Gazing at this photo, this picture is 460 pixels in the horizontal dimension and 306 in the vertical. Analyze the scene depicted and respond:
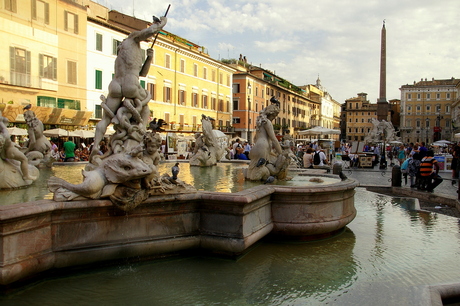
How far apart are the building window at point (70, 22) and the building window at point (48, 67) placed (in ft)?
8.52

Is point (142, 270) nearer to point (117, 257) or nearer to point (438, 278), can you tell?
point (117, 257)

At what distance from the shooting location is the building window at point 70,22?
1060 inches

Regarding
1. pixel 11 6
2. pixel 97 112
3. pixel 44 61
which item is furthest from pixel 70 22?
pixel 97 112

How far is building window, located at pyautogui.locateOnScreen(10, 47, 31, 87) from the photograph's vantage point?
2344 centimetres

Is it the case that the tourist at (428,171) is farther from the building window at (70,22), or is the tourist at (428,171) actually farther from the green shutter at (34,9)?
the building window at (70,22)

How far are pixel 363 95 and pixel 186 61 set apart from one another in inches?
4111

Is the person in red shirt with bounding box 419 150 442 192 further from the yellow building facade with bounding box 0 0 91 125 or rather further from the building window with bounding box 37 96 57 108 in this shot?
the building window with bounding box 37 96 57 108

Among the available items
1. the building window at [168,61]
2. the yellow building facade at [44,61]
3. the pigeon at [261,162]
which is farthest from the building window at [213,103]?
the pigeon at [261,162]

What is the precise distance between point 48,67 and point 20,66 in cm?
199

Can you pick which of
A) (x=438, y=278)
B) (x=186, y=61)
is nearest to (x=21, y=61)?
(x=186, y=61)

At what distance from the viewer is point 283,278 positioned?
409cm

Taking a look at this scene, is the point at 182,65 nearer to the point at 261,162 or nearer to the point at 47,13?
the point at 47,13

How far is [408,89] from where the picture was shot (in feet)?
323

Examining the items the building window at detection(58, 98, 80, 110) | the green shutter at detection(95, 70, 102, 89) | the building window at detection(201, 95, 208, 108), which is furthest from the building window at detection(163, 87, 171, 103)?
the building window at detection(58, 98, 80, 110)
